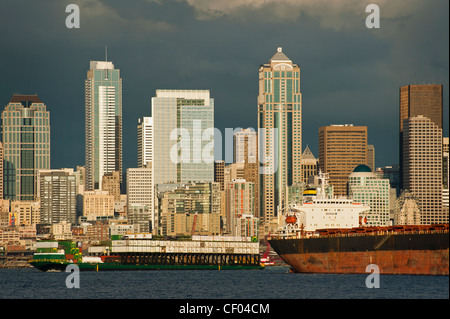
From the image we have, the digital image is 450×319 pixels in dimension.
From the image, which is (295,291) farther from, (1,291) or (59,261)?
(59,261)

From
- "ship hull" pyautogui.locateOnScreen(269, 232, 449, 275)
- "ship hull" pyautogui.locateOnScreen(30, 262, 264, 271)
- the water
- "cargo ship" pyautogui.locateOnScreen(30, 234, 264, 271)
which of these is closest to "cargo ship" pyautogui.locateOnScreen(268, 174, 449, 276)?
"ship hull" pyautogui.locateOnScreen(269, 232, 449, 275)

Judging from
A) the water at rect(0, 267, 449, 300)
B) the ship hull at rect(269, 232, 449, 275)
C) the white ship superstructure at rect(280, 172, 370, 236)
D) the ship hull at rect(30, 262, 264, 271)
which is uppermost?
the white ship superstructure at rect(280, 172, 370, 236)

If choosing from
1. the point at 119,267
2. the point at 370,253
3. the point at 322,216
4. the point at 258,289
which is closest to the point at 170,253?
the point at 119,267

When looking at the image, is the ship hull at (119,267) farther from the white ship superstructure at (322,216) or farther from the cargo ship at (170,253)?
the white ship superstructure at (322,216)

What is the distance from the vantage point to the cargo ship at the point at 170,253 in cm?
17038

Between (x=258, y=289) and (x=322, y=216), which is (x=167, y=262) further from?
(x=258, y=289)

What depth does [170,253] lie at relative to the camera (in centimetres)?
17650

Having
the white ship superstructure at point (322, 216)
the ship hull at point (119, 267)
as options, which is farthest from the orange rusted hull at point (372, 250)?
the ship hull at point (119, 267)

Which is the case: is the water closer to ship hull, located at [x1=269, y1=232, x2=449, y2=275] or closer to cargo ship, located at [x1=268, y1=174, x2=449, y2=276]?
ship hull, located at [x1=269, y1=232, x2=449, y2=275]

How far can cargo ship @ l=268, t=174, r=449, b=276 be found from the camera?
330ft

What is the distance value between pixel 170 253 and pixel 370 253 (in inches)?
2909

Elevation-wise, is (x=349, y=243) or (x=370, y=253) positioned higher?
(x=349, y=243)

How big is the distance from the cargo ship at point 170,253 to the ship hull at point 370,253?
5241cm
